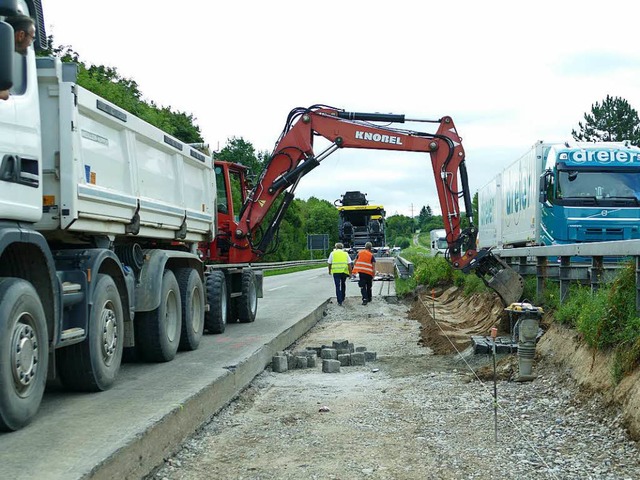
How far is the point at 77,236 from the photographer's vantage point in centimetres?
798

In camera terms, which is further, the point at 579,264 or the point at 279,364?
the point at 579,264

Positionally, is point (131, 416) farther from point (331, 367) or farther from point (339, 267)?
point (339, 267)

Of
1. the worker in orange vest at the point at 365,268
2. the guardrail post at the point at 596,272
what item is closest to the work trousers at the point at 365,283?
the worker in orange vest at the point at 365,268

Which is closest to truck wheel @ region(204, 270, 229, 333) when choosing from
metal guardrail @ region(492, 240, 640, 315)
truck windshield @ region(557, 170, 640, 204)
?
metal guardrail @ region(492, 240, 640, 315)

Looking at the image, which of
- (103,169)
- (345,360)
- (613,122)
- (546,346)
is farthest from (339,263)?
(613,122)

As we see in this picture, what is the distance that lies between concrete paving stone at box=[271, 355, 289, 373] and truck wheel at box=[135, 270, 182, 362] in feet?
4.78

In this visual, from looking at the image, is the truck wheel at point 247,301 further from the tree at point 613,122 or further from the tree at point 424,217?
the tree at point 424,217

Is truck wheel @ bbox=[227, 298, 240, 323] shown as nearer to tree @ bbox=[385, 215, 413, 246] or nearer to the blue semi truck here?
the blue semi truck

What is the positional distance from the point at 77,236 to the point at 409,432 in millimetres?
3739

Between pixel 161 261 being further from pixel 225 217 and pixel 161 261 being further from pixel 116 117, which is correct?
pixel 225 217

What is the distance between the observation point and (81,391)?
7754 millimetres

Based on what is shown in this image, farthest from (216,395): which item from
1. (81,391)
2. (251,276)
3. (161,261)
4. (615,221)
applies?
(615,221)

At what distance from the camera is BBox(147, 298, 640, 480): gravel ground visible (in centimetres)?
610

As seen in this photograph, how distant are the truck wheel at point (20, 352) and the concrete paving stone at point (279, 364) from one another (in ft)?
16.6
